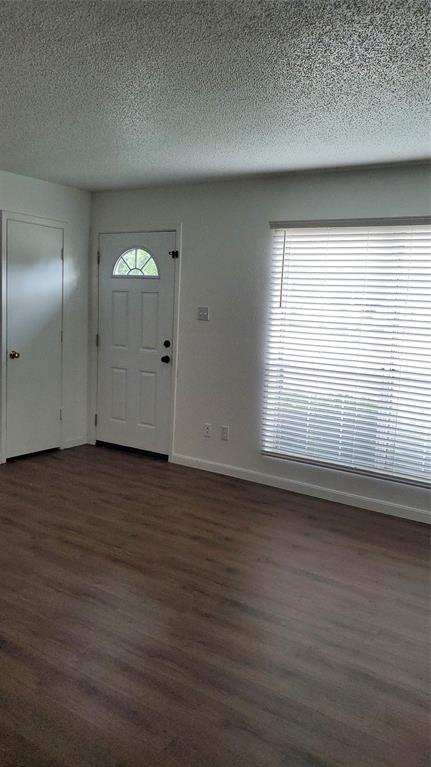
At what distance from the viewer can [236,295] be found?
467cm

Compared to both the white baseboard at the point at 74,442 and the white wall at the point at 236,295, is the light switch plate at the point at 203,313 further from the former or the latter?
the white baseboard at the point at 74,442

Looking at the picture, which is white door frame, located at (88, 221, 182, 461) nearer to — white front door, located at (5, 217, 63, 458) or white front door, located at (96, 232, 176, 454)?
white front door, located at (96, 232, 176, 454)

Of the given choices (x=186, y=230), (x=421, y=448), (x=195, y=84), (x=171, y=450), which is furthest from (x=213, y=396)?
(x=195, y=84)

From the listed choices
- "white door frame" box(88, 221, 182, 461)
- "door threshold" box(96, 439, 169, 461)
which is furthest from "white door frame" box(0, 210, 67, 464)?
"door threshold" box(96, 439, 169, 461)

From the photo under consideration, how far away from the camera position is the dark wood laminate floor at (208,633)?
74.6 inches

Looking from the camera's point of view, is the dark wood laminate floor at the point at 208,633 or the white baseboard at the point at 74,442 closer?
the dark wood laminate floor at the point at 208,633

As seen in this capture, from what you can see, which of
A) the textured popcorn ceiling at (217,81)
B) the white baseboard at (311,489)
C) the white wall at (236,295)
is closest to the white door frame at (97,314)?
the white wall at (236,295)

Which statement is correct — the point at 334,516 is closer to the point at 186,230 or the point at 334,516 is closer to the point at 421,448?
the point at 421,448

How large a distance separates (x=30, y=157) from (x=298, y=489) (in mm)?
3193

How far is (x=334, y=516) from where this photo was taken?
4023mm

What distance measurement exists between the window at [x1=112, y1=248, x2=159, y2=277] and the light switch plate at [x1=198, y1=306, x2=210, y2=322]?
0.56 metres

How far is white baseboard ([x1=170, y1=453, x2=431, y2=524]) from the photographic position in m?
4.03

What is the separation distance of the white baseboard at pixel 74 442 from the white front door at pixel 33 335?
0.11 meters

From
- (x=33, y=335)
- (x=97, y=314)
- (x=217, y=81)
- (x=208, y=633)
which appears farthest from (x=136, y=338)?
(x=208, y=633)
